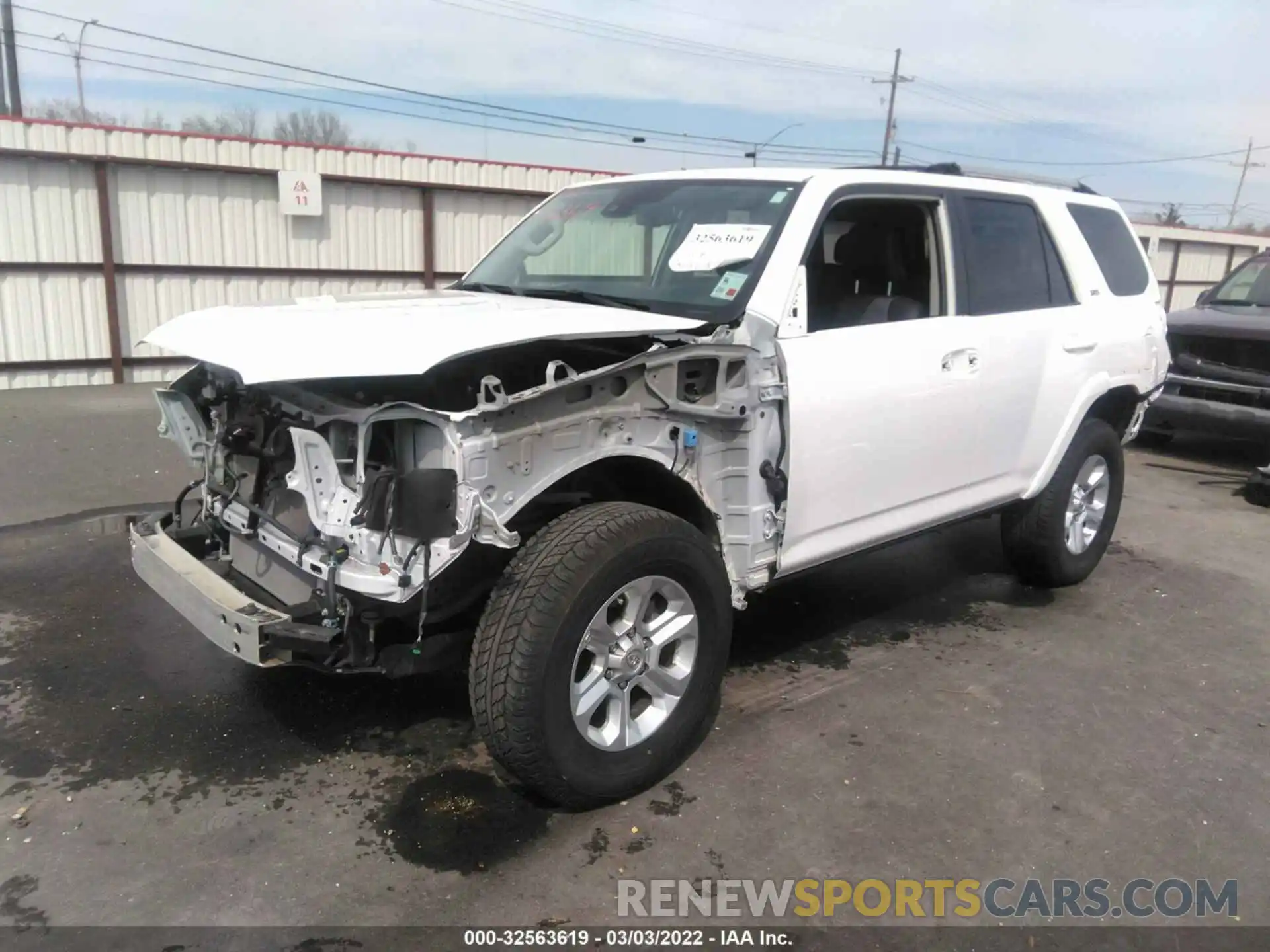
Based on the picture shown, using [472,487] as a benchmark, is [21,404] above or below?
below

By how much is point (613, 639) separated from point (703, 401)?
0.89m

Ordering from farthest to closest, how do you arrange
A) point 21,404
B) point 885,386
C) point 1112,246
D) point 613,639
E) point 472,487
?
point 21,404
point 1112,246
point 885,386
point 613,639
point 472,487

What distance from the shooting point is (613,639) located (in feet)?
10.2

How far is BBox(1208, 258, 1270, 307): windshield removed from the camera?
30.5 feet

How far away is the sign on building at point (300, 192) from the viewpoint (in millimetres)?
11906

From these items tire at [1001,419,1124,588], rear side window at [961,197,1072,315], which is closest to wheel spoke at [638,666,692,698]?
rear side window at [961,197,1072,315]

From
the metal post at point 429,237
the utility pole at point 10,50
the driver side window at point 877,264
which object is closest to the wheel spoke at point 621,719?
the driver side window at point 877,264

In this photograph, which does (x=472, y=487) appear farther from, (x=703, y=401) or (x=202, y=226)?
(x=202, y=226)

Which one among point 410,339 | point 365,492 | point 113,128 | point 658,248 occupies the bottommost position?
point 365,492

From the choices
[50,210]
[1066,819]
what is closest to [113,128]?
[50,210]

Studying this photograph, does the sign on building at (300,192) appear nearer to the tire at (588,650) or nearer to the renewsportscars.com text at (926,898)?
the tire at (588,650)

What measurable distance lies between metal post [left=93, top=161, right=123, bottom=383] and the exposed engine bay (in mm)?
8505

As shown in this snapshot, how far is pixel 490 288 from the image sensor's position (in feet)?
14.5

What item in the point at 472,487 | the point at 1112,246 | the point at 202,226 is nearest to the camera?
the point at 472,487
